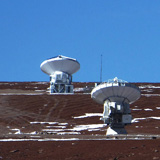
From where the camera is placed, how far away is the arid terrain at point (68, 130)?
70.5 feet

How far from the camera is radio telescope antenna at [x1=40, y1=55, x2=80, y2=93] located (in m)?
91.7

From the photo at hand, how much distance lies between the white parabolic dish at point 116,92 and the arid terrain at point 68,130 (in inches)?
162

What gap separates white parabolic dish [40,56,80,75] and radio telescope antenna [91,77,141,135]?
46.2 meters

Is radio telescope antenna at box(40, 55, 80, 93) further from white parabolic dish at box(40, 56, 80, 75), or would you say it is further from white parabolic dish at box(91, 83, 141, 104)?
white parabolic dish at box(91, 83, 141, 104)

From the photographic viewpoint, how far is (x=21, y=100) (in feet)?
289

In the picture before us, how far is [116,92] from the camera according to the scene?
4475cm

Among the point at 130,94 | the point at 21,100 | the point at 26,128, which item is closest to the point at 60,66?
the point at 21,100

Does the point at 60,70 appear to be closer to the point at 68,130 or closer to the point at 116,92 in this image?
the point at 68,130

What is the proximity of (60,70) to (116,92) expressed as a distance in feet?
161

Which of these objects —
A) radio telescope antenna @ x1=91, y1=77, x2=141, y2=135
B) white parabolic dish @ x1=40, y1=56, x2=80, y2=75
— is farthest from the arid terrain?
white parabolic dish @ x1=40, y1=56, x2=80, y2=75
